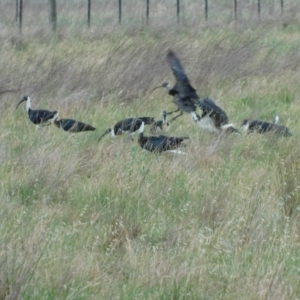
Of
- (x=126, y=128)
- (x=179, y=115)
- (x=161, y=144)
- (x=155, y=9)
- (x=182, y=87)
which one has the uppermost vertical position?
(x=182, y=87)

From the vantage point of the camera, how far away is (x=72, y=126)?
8703mm

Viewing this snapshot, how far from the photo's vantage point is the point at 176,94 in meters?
9.33

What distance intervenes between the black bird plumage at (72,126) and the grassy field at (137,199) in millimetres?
83

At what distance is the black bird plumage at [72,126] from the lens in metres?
8.69

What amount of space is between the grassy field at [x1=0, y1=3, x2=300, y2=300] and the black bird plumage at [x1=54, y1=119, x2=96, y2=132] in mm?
83

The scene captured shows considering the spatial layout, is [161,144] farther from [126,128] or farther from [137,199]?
[137,199]

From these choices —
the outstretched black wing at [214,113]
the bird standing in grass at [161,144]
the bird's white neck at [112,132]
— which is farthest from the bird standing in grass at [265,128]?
the bird's white neck at [112,132]

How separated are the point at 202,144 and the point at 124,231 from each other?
2.70 meters

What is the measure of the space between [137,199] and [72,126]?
99.6 inches

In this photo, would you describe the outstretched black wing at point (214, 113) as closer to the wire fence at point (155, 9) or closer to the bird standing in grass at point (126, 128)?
the bird standing in grass at point (126, 128)

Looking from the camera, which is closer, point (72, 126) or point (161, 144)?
point (161, 144)

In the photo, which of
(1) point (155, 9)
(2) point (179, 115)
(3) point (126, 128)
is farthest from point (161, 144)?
(1) point (155, 9)

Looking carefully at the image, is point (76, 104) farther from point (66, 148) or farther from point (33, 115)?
point (66, 148)

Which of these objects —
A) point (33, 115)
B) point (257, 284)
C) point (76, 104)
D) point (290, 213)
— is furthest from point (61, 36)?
point (257, 284)
